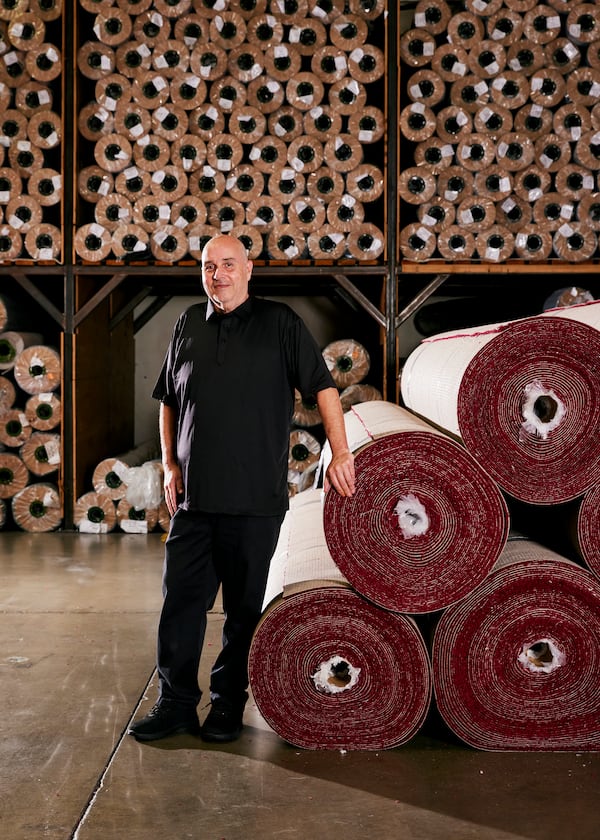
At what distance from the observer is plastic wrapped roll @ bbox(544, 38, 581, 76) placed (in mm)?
6781

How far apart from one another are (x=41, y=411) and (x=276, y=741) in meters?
4.53

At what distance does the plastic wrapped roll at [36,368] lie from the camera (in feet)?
23.3

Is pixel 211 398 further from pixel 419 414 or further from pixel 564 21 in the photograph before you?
pixel 564 21

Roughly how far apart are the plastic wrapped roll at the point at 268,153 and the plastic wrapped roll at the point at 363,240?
81 cm

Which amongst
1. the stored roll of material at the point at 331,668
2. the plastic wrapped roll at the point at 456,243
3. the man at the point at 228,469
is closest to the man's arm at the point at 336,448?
the man at the point at 228,469

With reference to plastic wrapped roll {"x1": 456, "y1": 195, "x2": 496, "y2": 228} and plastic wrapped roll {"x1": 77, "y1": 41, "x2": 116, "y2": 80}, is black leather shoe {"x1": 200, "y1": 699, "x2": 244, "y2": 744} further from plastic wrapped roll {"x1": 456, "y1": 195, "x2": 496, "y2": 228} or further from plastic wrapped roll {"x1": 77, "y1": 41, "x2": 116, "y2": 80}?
plastic wrapped roll {"x1": 77, "y1": 41, "x2": 116, "y2": 80}

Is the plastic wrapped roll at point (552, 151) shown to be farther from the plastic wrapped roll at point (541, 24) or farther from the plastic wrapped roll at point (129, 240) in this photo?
the plastic wrapped roll at point (129, 240)

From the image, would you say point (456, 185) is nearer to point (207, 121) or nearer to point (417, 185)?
point (417, 185)

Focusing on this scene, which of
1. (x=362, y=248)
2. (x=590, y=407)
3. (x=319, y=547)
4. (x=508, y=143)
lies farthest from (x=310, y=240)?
(x=590, y=407)

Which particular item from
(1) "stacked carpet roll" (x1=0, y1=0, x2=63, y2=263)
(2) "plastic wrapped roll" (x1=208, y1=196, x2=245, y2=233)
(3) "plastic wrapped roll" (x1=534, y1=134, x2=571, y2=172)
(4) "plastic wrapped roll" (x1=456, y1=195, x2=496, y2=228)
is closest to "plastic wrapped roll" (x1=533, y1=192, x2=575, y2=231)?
(3) "plastic wrapped roll" (x1=534, y1=134, x2=571, y2=172)

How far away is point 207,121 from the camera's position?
22.7ft

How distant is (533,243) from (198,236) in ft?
8.84

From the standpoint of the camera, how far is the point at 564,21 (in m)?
6.96

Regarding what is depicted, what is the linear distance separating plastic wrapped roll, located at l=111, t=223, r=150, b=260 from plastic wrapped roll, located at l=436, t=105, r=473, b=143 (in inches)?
99.4
